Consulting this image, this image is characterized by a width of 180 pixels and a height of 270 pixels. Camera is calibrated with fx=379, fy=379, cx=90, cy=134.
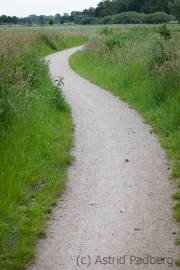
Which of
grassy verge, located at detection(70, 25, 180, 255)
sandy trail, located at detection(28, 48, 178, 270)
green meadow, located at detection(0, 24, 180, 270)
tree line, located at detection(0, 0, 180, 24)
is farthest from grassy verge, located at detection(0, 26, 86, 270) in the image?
tree line, located at detection(0, 0, 180, 24)

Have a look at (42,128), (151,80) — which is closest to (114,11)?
(151,80)

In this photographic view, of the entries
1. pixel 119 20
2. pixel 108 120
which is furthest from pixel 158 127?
pixel 119 20

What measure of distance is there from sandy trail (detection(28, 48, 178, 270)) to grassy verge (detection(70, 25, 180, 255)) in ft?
1.06

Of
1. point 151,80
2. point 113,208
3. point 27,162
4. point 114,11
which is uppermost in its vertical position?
point 114,11

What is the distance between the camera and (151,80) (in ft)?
35.7

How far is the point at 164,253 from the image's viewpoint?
407 centimetres

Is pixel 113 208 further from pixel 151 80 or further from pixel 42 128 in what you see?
pixel 151 80

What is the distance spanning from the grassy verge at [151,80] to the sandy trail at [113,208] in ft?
1.06

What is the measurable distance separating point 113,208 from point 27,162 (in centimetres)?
167

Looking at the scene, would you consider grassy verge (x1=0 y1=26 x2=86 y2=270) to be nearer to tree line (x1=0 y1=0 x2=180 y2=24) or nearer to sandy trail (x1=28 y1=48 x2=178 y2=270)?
sandy trail (x1=28 y1=48 x2=178 y2=270)

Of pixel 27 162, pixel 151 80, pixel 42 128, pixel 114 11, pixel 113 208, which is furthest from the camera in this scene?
pixel 114 11

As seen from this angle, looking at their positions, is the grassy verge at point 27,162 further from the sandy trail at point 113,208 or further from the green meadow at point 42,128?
the sandy trail at point 113,208

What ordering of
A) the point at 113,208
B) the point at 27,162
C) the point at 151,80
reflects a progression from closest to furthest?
1. the point at 113,208
2. the point at 27,162
3. the point at 151,80

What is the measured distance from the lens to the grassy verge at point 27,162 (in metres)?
4.31
